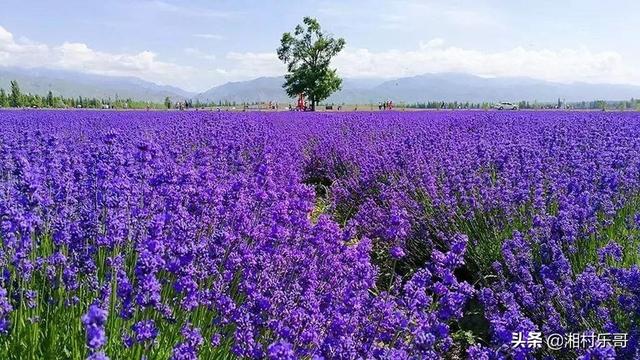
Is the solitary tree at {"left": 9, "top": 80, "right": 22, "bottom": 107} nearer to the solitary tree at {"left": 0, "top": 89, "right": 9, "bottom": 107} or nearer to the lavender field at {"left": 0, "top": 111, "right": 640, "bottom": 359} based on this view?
the solitary tree at {"left": 0, "top": 89, "right": 9, "bottom": 107}

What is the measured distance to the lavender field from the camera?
1.95m

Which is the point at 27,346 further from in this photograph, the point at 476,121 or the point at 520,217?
the point at 476,121

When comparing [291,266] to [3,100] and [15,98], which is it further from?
[15,98]

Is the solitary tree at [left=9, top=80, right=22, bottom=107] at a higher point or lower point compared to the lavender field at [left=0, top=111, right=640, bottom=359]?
higher

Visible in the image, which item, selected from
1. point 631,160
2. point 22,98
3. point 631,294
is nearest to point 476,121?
point 631,160

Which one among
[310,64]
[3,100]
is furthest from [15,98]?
[310,64]

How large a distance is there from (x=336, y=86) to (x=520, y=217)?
1470 inches

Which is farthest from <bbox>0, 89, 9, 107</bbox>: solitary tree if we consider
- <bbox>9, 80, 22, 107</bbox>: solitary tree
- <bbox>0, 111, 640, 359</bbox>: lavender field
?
<bbox>0, 111, 640, 359</bbox>: lavender field

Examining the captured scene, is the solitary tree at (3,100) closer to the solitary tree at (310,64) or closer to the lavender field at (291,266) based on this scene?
the solitary tree at (310,64)

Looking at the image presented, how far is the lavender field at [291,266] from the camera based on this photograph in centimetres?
195

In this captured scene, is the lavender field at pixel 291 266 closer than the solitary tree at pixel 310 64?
Yes

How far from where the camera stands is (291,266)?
2764mm

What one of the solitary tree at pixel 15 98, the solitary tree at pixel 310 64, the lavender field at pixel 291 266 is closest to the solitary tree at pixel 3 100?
the solitary tree at pixel 15 98

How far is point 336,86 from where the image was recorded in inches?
1603
